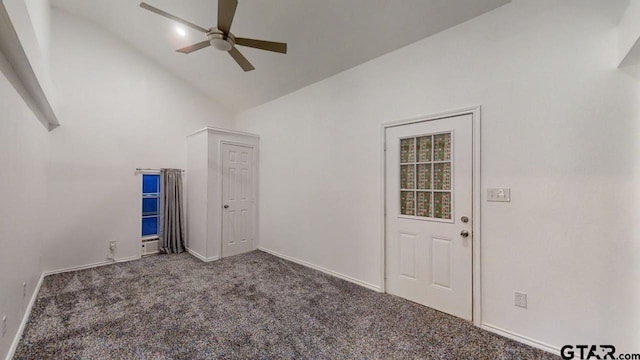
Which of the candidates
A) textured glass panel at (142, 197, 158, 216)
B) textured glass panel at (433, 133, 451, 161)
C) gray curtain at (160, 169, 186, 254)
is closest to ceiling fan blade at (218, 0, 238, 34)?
textured glass panel at (433, 133, 451, 161)

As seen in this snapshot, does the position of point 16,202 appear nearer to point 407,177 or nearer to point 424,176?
point 407,177

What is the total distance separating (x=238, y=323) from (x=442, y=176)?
8.06 feet

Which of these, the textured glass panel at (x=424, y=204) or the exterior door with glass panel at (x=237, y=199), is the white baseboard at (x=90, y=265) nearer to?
the exterior door with glass panel at (x=237, y=199)

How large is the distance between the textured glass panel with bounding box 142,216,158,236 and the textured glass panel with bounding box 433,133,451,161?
4891mm

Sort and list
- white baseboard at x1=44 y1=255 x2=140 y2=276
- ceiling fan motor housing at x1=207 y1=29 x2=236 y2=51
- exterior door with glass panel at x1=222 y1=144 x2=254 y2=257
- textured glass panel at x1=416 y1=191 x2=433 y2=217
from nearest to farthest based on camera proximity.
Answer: ceiling fan motor housing at x1=207 y1=29 x2=236 y2=51
textured glass panel at x1=416 y1=191 x2=433 y2=217
white baseboard at x1=44 y1=255 x2=140 y2=276
exterior door with glass panel at x1=222 y1=144 x2=254 y2=257

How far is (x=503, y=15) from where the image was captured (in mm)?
2201

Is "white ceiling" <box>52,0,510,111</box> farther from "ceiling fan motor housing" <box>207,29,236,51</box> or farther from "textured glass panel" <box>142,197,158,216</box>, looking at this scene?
"textured glass panel" <box>142,197,158,216</box>

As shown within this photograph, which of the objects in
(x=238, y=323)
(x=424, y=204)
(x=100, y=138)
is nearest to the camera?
(x=238, y=323)

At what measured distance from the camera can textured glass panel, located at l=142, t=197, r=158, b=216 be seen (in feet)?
15.1

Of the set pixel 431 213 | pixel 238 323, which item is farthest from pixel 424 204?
pixel 238 323

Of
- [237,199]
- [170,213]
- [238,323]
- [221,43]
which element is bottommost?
[238,323]

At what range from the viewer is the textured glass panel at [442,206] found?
8.34 feet

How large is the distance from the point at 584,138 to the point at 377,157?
1.74 metres

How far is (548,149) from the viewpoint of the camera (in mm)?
2002
